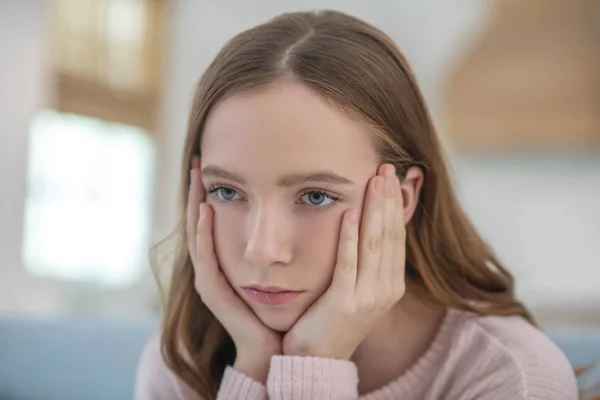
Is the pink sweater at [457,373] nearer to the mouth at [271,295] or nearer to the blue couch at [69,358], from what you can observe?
the mouth at [271,295]

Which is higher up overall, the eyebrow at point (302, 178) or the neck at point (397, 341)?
the eyebrow at point (302, 178)

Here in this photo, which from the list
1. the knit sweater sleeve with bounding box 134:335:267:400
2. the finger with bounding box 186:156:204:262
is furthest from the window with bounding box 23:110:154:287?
the finger with bounding box 186:156:204:262

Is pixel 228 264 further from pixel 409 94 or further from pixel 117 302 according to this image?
pixel 117 302

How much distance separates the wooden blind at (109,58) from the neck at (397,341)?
351 centimetres

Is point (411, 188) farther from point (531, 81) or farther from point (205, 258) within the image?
point (531, 81)

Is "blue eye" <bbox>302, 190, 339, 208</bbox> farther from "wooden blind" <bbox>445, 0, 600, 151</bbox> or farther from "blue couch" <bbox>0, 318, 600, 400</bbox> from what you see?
"wooden blind" <bbox>445, 0, 600, 151</bbox>

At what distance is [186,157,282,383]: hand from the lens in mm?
1153

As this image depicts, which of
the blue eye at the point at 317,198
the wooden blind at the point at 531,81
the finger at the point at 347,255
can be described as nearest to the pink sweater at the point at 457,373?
the finger at the point at 347,255

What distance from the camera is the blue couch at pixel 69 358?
1737 millimetres

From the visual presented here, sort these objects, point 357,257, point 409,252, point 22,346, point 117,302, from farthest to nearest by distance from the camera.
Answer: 1. point 117,302
2. point 22,346
3. point 409,252
4. point 357,257

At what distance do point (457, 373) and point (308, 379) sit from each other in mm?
237

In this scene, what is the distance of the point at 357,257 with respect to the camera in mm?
1116

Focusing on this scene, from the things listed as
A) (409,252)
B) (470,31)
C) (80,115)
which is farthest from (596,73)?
(409,252)

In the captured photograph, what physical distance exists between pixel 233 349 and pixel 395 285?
0.33m
